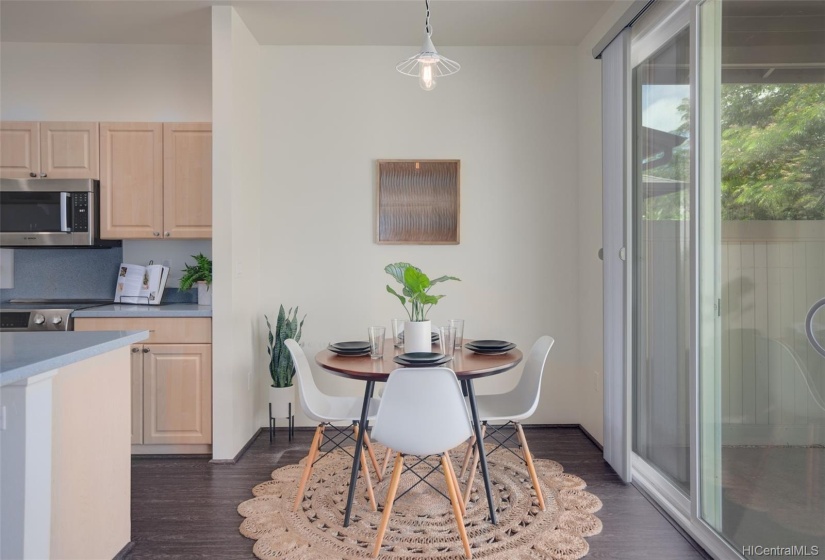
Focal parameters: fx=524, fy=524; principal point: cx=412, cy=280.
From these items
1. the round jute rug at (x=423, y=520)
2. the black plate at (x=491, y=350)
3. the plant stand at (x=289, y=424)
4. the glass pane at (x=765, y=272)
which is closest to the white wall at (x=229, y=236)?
the plant stand at (x=289, y=424)

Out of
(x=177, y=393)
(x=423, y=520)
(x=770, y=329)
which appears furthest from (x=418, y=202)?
(x=770, y=329)

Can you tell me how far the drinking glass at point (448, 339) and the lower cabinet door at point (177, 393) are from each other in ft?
5.42

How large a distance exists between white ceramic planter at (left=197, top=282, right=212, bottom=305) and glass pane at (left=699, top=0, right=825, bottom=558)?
3080mm

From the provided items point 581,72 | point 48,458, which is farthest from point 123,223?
point 581,72

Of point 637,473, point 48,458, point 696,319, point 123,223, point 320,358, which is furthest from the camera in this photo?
point 123,223

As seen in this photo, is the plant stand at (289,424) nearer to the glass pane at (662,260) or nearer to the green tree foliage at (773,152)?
the glass pane at (662,260)

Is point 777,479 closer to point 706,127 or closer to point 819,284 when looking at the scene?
point 819,284

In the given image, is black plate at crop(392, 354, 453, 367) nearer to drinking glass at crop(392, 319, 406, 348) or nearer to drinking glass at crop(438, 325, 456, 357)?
drinking glass at crop(438, 325, 456, 357)

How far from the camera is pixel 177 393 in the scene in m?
3.38

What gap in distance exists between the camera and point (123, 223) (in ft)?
12.0

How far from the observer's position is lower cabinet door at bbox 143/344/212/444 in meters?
3.38

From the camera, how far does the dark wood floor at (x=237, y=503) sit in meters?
2.26

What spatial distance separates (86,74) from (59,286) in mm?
1603

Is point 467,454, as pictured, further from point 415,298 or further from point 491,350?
point 415,298
